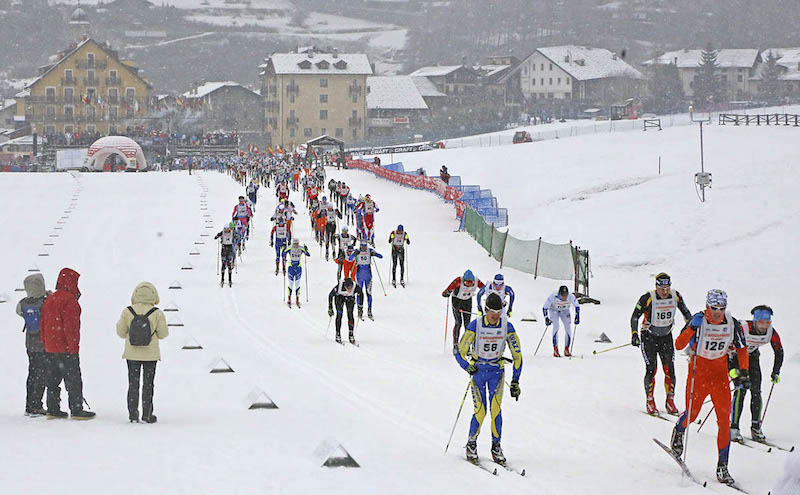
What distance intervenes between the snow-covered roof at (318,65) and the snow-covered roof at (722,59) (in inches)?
1542

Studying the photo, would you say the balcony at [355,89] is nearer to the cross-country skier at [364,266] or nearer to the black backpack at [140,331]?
the cross-country skier at [364,266]

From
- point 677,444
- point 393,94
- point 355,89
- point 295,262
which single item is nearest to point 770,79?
point 393,94

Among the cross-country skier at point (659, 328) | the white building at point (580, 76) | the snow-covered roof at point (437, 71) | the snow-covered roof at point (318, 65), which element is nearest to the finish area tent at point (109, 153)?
the snow-covered roof at point (318, 65)

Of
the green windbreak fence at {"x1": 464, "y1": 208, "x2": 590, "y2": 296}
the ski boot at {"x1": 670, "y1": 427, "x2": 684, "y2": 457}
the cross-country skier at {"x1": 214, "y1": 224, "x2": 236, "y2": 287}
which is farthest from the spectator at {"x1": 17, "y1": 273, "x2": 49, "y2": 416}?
the green windbreak fence at {"x1": 464, "y1": 208, "x2": 590, "y2": 296}

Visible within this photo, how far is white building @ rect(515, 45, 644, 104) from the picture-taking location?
5418 inches

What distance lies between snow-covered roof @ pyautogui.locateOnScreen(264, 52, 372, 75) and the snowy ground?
3402 inches

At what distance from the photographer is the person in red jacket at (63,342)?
10656 mm

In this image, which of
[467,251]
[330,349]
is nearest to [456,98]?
[467,251]

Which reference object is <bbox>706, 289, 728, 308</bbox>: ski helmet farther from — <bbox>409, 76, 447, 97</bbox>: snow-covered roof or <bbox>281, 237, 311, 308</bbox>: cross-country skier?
<bbox>409, 76, 447, 97</bbox>: snow-covered roof

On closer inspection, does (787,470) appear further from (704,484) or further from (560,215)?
(560,215)

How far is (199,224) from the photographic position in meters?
40.4

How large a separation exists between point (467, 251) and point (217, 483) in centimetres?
2375

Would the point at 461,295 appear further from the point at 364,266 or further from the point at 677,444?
the point at 677,444

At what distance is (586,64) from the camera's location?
141 meters
